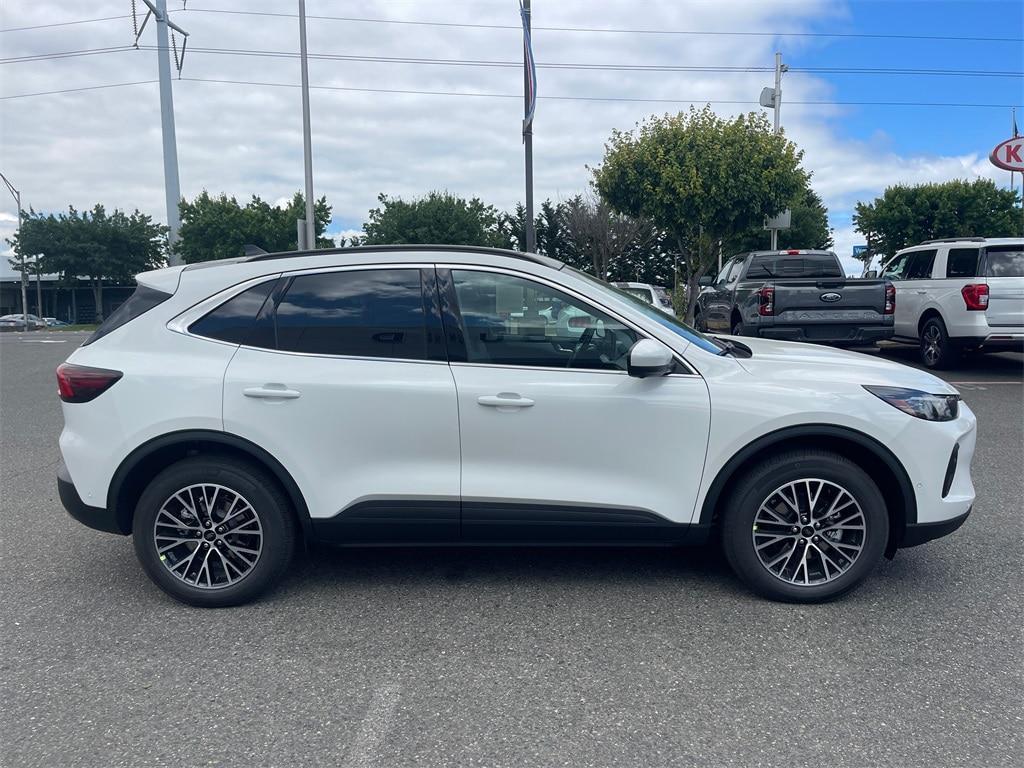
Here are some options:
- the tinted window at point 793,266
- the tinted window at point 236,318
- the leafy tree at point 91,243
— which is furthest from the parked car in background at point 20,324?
the tinted window at point 236,318

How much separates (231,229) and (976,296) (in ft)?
146

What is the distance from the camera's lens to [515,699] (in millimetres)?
3123

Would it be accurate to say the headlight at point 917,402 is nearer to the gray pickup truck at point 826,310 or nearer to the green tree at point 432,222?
the gray pickup truck at point 826,310

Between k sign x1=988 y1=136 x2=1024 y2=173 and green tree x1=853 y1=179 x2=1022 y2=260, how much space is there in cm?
2990

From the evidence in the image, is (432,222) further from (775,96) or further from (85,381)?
(85,381)

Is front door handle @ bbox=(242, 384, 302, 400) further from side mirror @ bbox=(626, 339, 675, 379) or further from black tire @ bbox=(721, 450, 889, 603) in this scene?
black tire @ bbox=(721, 450, 889, 603)

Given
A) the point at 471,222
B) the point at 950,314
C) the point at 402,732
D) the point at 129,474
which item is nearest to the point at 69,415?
the point at 129,474

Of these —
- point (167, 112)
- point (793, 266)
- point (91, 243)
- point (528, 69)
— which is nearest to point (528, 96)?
point (528, 69)

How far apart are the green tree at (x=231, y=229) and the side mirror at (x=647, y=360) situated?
1826 inches

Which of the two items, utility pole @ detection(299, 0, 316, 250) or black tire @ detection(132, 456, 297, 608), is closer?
black tire @ detection(132, 456, 297, 608)

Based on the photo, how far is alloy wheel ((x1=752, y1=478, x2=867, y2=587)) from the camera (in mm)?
3850

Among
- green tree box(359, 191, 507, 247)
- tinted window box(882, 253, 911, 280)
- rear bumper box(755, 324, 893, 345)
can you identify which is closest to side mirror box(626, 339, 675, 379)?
rear bumper box(755, 324, 893, 345)

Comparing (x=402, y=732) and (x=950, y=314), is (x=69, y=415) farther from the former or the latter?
(x=950, y=314)

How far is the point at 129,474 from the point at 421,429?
1.41 metres
